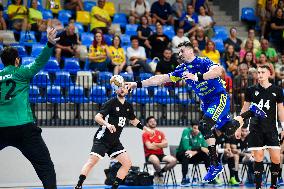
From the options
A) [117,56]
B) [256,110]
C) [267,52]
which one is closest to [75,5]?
[117,56]

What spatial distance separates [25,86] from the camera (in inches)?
400

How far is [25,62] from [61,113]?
1541 mm

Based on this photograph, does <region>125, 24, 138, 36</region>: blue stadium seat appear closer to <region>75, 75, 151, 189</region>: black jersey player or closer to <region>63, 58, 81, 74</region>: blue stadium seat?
<region>63, 58, 81, 74</region>: blue stadium seat

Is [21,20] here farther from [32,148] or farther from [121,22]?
[32,148]

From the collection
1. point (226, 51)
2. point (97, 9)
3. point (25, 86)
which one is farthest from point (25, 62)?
point (25, 86)

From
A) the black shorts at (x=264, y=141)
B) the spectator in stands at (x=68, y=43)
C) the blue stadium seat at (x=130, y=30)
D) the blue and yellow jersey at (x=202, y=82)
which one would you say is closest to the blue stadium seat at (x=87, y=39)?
the spectator in stands at (x=68, y=43)

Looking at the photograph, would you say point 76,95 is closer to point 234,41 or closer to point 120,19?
point 120,19

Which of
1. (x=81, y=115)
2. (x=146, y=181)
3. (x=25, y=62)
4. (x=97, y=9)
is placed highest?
(x=97, y=9)

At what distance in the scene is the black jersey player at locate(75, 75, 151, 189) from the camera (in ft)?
48.2

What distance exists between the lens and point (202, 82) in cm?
1260

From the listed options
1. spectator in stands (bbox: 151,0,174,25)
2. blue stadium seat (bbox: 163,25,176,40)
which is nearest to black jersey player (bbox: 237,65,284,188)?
blue stadium seat (bbox: 163,25,176,40)

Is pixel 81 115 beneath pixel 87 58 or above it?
beneath

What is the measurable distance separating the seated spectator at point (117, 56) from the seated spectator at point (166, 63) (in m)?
0.81

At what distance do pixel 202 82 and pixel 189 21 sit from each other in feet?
→ 35.4
